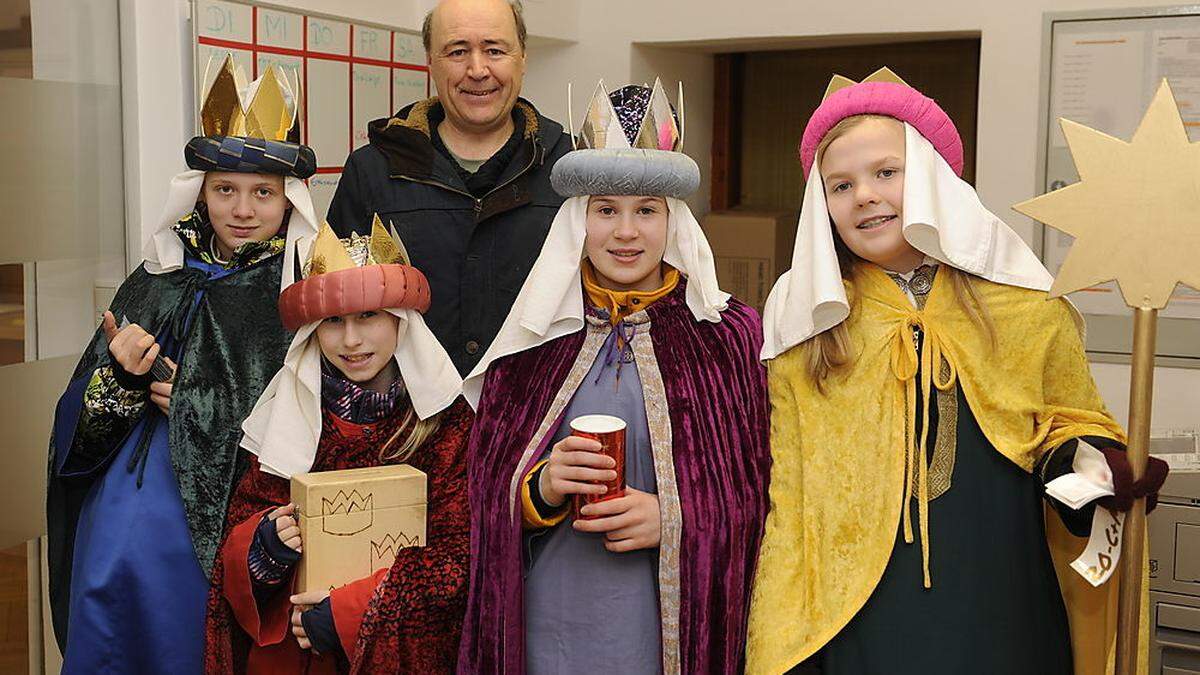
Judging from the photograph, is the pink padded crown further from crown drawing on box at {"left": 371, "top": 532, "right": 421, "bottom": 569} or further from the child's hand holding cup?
crown drawing on box at {"left": 371, "top": 532, "right": 421, "bottom": 569}

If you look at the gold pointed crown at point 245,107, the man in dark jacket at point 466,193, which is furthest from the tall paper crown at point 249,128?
the man in dark jacket at point 466,193

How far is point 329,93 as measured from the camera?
3.92 metres

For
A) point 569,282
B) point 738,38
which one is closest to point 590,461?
point 569,282

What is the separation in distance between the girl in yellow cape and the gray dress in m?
0.21

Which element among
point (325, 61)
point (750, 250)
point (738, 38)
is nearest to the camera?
point (325, 61)

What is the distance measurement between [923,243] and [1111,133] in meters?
2.20

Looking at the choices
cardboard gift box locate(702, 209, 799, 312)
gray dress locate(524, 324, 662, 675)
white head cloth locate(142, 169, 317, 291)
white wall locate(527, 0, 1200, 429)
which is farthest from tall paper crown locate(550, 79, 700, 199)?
cardboard gift box locate(702, 209, 799, 312)

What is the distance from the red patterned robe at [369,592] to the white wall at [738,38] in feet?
4.19

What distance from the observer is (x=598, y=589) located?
2.27m

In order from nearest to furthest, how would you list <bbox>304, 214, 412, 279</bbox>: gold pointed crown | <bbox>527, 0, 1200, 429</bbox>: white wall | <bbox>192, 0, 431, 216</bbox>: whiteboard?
<bbox>304, 214, 412, 279</bbox>: gold pointed crown, <bbox>192, 0, 431, 216</bbox>: whiteboard, <bbox>527, 0, 1200, 429</bbox>: white wall

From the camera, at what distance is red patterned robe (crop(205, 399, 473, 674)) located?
2.33 meters

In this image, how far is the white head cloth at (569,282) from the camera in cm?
233

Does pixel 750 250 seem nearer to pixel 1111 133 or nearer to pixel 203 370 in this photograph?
pixel 1111 133

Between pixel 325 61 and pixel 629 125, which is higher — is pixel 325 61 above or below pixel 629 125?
above
